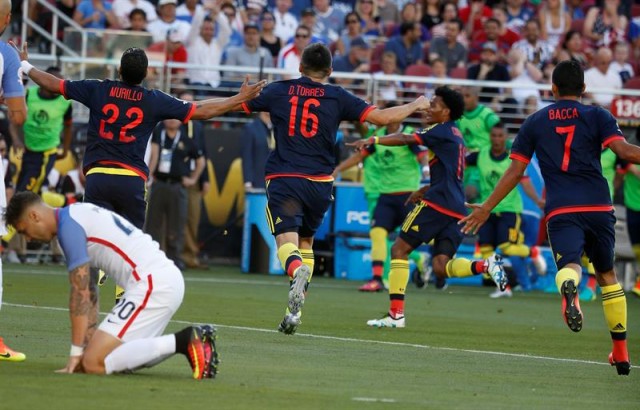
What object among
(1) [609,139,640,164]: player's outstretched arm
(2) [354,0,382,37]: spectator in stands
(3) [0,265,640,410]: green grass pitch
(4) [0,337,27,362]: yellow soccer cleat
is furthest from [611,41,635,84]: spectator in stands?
(4) [0,337,27,362]: yellow soccer cleat

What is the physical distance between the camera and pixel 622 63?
27.1 m

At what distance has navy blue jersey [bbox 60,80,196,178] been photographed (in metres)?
12.0

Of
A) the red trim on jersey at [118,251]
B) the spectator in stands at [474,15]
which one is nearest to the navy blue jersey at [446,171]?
the red trim on jersey at [118,251]

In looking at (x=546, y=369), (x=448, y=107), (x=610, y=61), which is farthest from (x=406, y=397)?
(x=610, y=61)

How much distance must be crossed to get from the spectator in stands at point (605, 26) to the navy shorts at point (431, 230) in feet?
46.5

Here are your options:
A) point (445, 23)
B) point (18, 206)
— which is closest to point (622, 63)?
point (445, 23)

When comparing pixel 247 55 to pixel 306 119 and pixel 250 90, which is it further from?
pixel 250 90

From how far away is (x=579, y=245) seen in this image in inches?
427

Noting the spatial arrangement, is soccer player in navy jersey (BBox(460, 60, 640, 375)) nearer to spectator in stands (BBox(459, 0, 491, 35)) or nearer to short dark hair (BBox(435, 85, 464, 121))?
short dark hair (BBox(435, 85, 464, 121))

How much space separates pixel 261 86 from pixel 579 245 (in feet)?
10.5

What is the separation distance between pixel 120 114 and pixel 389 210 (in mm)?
A: 8292

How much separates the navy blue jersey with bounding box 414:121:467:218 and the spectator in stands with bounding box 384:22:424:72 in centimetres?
1117

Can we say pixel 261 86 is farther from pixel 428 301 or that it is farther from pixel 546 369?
pixel 428 301

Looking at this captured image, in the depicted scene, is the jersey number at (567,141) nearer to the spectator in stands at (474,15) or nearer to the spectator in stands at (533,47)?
the spectator in stands at (533,47)
